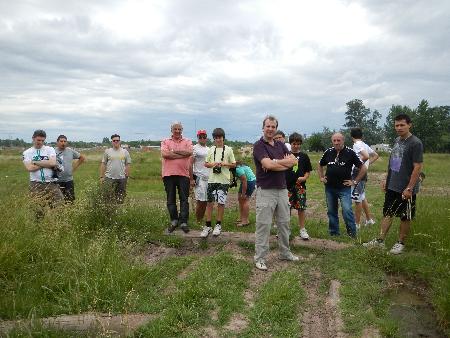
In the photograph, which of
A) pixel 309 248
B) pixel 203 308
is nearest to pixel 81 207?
pixel 203 308

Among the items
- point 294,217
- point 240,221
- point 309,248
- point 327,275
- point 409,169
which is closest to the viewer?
point 327,275

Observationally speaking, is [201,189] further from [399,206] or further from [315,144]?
[315,144]

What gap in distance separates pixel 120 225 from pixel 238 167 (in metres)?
2.41

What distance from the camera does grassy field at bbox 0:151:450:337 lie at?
4082mm

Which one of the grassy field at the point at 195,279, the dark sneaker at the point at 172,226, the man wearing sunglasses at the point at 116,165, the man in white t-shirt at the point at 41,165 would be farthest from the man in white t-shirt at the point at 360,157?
the man in white t-shirt at the point at 41,165

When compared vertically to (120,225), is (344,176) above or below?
above

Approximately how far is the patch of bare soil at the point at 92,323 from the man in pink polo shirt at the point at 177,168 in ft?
9.96

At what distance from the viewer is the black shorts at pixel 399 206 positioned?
5762mm

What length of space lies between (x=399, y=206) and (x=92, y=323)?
4.46 meters

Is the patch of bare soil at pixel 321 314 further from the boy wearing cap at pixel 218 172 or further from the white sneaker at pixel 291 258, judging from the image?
the boy wearing cap at pixel 218 172

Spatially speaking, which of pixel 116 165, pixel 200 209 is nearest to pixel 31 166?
pixel 116 165

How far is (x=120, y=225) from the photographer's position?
7.01 meters

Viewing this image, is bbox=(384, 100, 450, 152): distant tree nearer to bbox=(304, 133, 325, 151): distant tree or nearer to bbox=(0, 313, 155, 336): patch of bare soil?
bbox=(304, 133, 325, 151): distant tree

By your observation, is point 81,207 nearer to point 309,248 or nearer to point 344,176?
point 309,248
